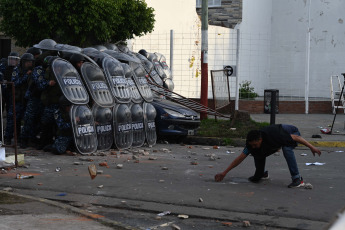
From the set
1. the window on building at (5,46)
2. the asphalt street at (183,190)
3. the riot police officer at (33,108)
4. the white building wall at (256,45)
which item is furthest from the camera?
the window on building at (5,46)

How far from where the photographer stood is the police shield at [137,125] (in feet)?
39.4

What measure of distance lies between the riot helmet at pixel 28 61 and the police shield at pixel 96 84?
99 cm

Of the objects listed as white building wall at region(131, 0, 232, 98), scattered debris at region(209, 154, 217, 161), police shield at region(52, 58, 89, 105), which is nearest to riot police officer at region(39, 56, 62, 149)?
police shield at region(52, 58, 89, 105)

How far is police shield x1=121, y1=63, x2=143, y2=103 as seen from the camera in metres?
12.2

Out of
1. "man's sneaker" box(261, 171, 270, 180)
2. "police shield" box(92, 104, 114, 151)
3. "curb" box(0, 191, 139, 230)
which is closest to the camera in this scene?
"curb" box(0, 191, 139, 230)

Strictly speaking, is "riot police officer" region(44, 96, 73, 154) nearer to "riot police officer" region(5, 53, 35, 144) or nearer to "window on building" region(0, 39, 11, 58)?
"riot police officer" region(5, 53, 35, 144)

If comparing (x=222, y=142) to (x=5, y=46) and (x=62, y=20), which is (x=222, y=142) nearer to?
(x=62, y=20)

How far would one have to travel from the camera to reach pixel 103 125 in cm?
1117

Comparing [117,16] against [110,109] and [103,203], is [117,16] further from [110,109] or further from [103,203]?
[103,203]

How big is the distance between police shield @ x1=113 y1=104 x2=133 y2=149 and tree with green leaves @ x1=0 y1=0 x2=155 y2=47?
7395 mm

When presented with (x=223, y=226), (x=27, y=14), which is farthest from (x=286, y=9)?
(x=223, y=226)

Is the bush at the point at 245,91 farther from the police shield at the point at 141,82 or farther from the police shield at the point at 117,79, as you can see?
the police shield at the point at 117,79

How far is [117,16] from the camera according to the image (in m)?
19.5

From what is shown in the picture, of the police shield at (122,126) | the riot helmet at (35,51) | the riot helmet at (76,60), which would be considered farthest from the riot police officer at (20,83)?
the police shield at (122,126)
